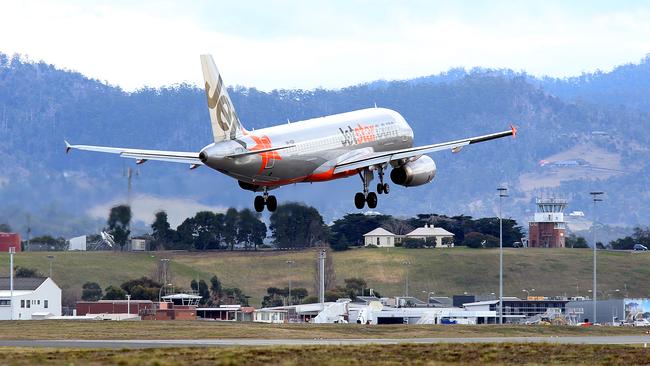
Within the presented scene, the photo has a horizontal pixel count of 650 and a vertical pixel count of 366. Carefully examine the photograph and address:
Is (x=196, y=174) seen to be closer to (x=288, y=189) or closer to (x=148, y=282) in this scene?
(x=288, y=189)

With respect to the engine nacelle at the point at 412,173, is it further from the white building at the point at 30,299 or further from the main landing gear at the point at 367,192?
the white building at the point at 30,299

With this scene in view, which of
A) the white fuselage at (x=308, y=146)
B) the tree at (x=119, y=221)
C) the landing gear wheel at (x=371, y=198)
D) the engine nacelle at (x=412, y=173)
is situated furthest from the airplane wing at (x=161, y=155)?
the tree at (x=119, y=221)

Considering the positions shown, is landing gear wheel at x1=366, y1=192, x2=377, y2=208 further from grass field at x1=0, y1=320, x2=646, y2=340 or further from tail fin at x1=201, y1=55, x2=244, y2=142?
grass field at x1=0, y1=320, x2=646, y2=340

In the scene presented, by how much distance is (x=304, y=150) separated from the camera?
316 feet

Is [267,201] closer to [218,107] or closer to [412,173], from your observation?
[218,107]

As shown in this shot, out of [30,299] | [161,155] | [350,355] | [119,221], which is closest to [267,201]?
[161,155]

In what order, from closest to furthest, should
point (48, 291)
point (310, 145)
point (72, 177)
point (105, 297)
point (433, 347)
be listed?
point (433, 347) → point (310, 145) → point (72, 177) → point (48, 291) → point (105, 297)

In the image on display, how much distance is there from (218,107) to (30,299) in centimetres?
9066

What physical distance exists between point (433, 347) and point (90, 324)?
2021 inches

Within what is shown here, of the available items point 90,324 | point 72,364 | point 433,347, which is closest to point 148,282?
point 90,324

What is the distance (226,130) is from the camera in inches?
3642

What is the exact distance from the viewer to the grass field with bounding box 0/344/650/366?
7406 centimetres

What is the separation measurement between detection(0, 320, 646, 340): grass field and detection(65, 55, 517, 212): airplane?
19.7 meters

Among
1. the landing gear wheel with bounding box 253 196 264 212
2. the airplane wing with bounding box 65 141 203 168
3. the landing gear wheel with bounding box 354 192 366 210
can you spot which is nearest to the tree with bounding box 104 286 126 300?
the airplane wing with bounding box 65 141 203 168
